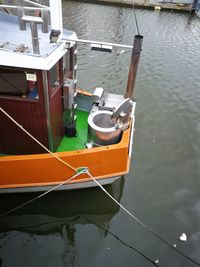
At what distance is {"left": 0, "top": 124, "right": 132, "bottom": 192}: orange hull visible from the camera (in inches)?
171

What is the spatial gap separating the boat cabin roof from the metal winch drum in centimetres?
128

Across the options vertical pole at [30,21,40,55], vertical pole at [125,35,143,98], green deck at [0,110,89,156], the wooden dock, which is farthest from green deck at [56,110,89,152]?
the wooden dock

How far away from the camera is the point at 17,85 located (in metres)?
4.14

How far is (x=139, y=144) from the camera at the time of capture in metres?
6.82

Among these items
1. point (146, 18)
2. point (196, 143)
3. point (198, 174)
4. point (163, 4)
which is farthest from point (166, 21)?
point (198, 174)

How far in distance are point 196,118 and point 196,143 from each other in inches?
50.6

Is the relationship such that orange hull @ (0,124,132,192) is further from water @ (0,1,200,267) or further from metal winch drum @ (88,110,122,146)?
water @ (0,1,200,267)

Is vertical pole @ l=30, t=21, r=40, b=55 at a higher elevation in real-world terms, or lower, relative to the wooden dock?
higher

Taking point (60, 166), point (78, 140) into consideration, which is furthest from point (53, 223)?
point (78, 140)

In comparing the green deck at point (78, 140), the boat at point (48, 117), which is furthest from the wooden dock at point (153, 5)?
the boat at point (48, 117)

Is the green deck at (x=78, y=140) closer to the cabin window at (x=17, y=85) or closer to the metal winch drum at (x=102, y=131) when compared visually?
the metal winch drum at (x=102, y=131)

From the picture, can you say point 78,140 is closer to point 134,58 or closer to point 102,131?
point 102,131

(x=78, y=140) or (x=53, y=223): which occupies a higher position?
(x=78, y=140)

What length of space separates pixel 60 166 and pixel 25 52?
1.89 metres
